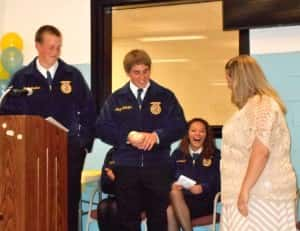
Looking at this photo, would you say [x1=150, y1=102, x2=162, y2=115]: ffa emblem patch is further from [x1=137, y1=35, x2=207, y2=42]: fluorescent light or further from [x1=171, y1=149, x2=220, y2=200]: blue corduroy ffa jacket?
[x1=137, y1=35, x2=207, y2=42]: fluorescent light

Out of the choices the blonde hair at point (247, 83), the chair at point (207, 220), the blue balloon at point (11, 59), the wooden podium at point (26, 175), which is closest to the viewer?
the wooden podium at point (26, 175)

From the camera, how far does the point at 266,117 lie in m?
2.78

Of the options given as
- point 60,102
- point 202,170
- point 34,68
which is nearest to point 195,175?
point 202,170

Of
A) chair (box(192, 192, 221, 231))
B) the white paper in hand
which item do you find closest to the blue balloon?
the white paper in hand

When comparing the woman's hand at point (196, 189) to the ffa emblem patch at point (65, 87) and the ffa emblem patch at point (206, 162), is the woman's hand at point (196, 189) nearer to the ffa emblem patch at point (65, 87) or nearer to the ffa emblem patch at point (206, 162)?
the ffa emblem patch at point (206, 162)

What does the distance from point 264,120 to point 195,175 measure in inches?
68.7

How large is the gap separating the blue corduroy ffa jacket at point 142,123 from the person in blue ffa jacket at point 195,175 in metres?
0.45

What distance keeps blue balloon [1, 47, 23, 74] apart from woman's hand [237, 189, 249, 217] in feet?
10.3

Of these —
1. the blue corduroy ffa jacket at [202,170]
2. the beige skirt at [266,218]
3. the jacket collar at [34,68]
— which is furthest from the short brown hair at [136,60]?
the beige skirt at [266,218]

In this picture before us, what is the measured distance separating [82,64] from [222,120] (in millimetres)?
1428

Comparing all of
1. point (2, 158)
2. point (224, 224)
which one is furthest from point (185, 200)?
point (2, 158)

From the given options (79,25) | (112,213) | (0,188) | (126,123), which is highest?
(79,25)

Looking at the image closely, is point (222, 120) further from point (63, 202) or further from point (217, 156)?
point (63, 202)

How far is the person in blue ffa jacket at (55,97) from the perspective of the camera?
3539 millimetres
